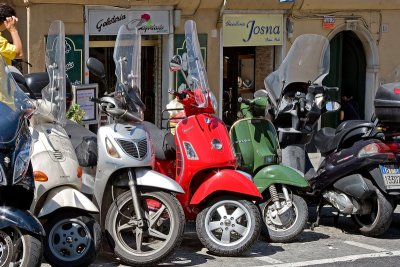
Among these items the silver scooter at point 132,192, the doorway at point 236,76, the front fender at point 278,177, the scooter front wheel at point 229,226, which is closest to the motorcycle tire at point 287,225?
the front fender at point 278,177

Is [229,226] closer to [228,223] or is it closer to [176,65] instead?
[228,223]

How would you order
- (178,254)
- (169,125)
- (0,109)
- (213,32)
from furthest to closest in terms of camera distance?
(213,32) < (169,125) < (178,254) < (0,109)

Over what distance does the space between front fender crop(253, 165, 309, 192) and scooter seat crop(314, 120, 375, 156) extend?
88 cm

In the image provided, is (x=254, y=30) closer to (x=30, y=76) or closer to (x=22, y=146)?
(x=30, y=76)

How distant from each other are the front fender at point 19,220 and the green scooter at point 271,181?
9.44 feet

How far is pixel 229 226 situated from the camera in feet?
27.7

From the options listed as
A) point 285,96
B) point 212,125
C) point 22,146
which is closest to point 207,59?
point 285,96

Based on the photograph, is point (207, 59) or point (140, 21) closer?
point (140, 21)

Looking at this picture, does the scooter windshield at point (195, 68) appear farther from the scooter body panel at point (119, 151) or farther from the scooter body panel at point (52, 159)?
the scooter body panel at point (52, 159)

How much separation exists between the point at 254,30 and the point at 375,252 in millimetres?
8741

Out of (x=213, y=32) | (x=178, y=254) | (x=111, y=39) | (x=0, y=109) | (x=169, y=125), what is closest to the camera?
(x=0, y=109)

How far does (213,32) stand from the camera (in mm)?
16438

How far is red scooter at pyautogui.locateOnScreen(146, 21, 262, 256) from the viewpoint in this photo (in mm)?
8406

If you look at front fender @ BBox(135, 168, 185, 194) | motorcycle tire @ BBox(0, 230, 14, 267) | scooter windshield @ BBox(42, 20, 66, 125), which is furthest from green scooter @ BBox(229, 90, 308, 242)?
motorcycle tire @ BBox(0, 230, 14, 267)
